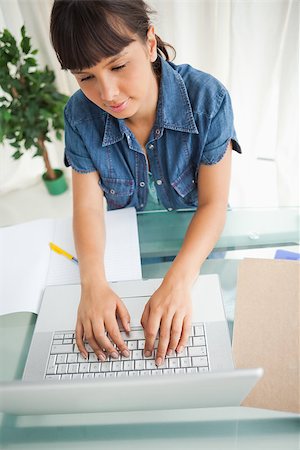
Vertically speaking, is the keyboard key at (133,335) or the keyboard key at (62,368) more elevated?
the keyboard key at (133,335)

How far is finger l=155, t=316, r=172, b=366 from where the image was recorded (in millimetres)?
574

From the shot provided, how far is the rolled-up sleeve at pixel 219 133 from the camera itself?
78cm

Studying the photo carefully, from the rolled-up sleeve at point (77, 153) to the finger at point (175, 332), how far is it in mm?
423

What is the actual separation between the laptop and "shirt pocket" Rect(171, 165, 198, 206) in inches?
10.7

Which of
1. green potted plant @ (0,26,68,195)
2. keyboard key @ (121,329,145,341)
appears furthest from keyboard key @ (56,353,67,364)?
green potted plant @ (0,26,68,195)

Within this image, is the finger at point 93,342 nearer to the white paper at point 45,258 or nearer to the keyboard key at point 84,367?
the keyboard key at point 84,367

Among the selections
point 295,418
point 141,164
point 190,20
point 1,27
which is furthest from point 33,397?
point 1,27

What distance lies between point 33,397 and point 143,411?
0.20 metres

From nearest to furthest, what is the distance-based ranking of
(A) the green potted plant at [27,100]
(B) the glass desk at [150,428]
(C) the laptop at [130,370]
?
1. (C) the laptop at [130,370]
2. (B) the glass desk at [150,428]
3. (A) the green potted plant at [27,100]

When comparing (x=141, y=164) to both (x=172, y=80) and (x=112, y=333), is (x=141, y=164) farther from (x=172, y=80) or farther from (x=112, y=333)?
(x=112, y=333)

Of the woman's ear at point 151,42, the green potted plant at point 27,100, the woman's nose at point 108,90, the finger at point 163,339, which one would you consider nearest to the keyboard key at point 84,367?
the finger at point 163,339

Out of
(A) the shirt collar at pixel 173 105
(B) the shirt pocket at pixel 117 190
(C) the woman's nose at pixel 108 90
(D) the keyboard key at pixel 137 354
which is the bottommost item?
(D) the keyboard key at pixel 137 354

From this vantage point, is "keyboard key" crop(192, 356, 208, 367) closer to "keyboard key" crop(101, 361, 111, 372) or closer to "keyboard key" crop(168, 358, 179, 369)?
"keyboard key" crop(168, 358, 179, 369)

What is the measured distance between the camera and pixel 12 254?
832mm
